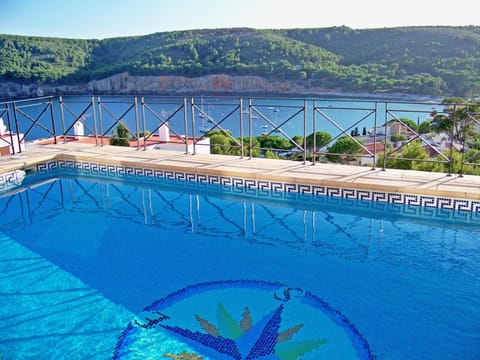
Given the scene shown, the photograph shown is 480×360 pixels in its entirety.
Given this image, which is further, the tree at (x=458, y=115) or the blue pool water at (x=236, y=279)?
the tree at (x=458, y=115)

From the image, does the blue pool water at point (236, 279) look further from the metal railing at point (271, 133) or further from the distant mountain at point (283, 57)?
the distant mountain at point (283, 57)

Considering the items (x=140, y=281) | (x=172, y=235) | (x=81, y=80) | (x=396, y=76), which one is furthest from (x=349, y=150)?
(x=81, y=80)

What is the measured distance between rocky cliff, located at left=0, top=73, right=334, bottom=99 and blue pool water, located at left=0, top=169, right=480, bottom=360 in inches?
1663

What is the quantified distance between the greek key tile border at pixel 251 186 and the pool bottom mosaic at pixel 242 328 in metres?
2.07

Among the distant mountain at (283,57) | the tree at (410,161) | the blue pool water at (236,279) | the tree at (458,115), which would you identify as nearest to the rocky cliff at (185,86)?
the distant mountain at (283,57)

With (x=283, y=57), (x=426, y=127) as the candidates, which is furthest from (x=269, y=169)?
(x=283, y=57)

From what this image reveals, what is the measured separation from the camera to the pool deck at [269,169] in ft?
16.7

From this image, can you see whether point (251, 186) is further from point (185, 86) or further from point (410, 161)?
point (185, 86)

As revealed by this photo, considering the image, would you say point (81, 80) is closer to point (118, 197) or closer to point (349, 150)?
point (349, 150)

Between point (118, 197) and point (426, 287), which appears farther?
point (118, 197)

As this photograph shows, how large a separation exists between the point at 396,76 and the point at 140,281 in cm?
4116

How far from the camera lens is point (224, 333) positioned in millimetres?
2994

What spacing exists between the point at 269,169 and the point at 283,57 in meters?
44.5

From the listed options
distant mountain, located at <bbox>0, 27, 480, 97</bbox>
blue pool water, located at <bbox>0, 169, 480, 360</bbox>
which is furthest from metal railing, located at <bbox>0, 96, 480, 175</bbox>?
distant mountain, located at <bbox>0, 27, 480, 97</bbox>
